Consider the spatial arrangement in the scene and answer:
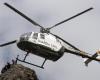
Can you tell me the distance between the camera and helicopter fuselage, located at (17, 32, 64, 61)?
122 ft

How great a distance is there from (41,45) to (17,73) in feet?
158

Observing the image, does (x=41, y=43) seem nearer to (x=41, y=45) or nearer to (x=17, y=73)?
(x=41, y=45)

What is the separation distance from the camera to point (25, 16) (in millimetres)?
38594

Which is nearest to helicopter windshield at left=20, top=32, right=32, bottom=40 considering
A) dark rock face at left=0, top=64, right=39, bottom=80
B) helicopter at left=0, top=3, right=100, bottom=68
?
helicopter at left=0, top=3, right=100, bottom=68

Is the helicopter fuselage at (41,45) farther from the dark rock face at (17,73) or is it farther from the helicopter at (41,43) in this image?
the dark rock face at (17,73)

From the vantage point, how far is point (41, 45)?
3719 cm

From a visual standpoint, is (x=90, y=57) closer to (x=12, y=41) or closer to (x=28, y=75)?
(x=12, y=41)

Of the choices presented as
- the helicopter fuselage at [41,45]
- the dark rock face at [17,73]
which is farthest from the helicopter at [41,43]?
the dark rock face at [17,73]

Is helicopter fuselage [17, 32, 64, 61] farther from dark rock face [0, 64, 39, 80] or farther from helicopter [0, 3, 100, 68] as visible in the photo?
dark rock face [0, 64, 39, 80]

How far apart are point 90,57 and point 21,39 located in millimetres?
9921

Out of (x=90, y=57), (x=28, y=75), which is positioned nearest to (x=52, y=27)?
(x=90, y=57)

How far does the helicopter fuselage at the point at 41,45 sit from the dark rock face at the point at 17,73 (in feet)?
147

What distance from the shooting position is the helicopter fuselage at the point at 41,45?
37.1m

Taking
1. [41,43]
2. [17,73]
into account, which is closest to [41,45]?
[41,43]
